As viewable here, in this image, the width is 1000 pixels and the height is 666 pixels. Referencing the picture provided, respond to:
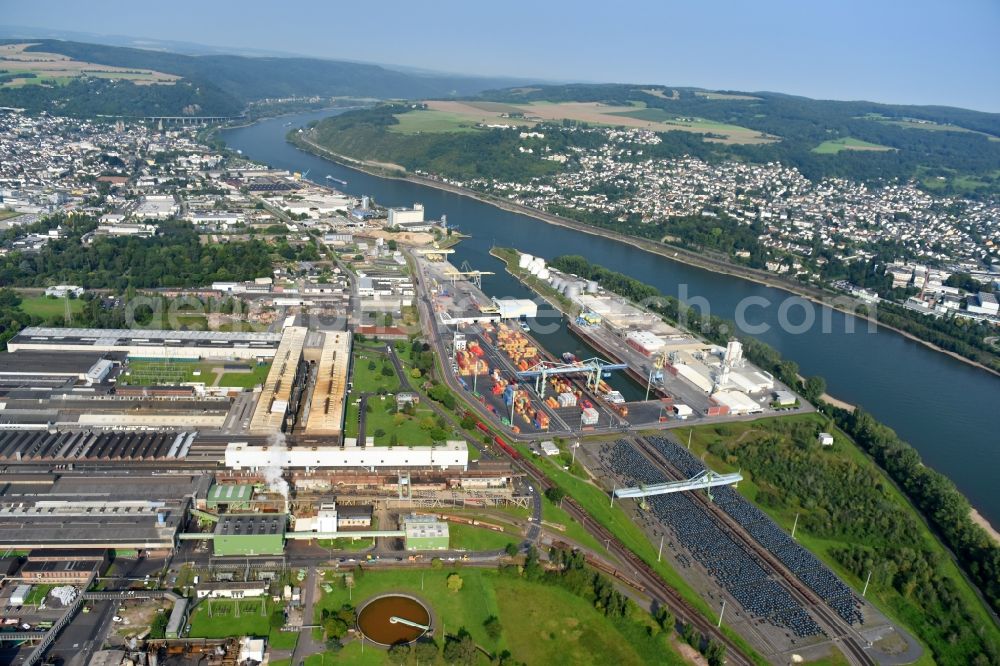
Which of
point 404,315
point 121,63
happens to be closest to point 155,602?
point 404,315

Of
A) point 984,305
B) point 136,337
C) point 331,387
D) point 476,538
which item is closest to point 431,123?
point 984,305

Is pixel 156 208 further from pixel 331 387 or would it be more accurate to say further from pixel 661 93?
pixel 661 93

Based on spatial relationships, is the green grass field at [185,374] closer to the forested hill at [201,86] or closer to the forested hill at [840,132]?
the forested hill at [840,132]

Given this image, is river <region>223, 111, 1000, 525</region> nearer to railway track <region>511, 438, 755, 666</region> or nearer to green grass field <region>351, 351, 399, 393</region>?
green grass field <region>351, 351, 399, 393</region>

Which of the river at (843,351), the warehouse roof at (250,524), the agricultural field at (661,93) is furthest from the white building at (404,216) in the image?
the agricultural field at (661,93)

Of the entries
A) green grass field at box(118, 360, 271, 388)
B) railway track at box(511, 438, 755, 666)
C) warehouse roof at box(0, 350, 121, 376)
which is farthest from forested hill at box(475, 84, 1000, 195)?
warehouse roof at box(0, 350, 121, 376)

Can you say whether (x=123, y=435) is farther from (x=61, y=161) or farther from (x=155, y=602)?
(x=61, y=161)
